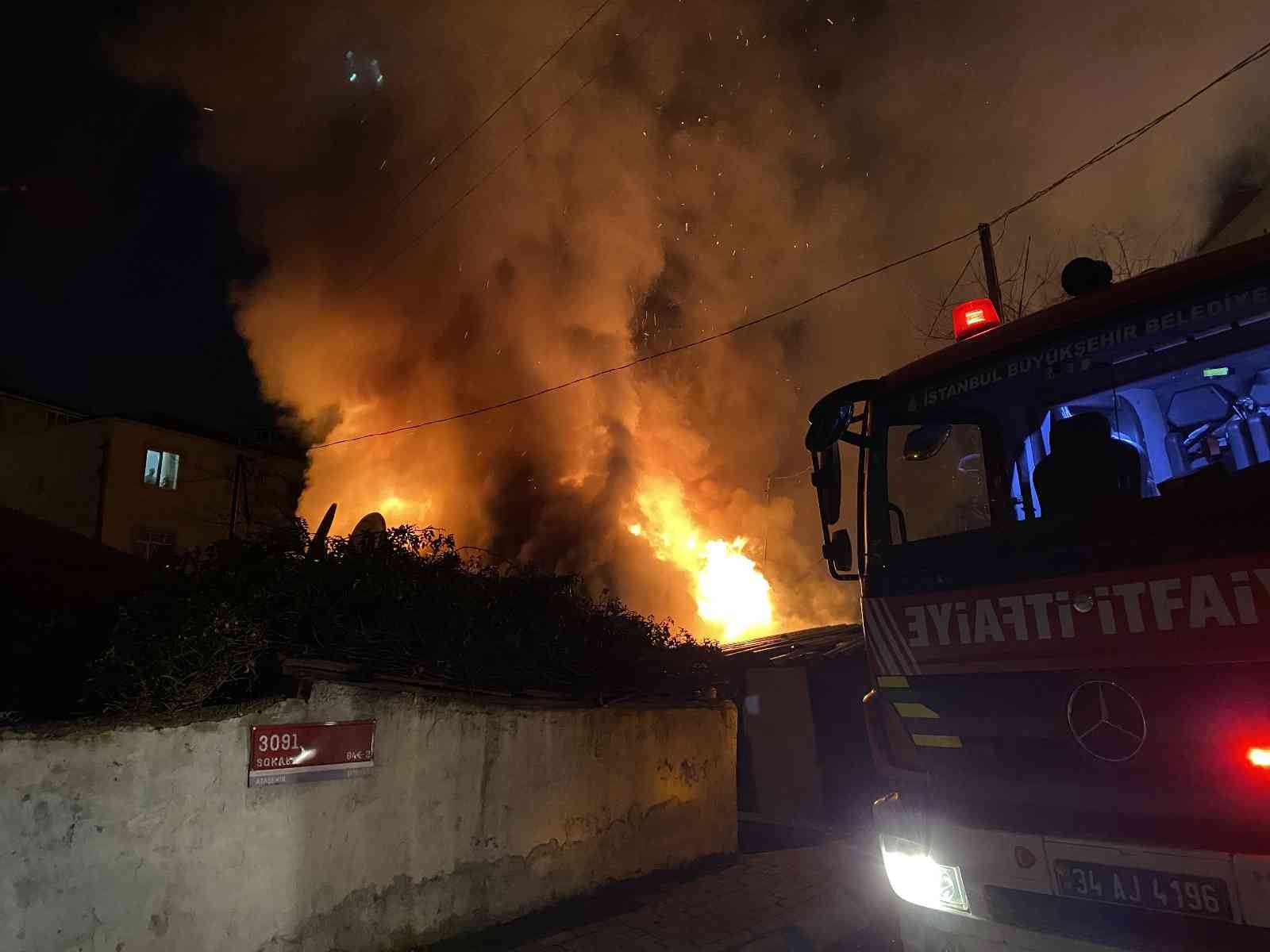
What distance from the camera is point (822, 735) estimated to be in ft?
37.9

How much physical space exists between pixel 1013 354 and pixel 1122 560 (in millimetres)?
1369

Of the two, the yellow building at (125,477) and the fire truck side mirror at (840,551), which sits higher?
the yellow building at (125,477)

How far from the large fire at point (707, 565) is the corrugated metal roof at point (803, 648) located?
8.18 m

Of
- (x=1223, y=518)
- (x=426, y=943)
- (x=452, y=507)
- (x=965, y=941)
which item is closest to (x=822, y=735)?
Result: (x=426, y=943)

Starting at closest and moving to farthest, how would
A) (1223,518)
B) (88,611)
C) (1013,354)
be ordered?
(1223,518)
(1013,354)
(88,611)

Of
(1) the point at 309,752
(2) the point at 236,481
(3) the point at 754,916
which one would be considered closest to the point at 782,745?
(3) the point at 754,916

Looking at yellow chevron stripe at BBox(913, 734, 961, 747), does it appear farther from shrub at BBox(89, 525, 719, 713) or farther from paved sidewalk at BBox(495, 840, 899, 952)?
shrub at BBox(89, 525, 719, 713)

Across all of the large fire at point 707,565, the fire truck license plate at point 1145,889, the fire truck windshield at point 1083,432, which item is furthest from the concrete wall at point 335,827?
the large fire at point 707,565

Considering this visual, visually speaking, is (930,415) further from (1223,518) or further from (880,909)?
(880,909)

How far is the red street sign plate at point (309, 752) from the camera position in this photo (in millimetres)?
4211

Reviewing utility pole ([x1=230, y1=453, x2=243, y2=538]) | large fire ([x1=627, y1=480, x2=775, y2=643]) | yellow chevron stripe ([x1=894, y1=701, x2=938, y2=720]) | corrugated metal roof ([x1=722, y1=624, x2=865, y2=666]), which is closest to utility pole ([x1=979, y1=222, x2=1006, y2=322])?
corrugated metal roof ([x1=722, y1=624, x2=865, y2=666])

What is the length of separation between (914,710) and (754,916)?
9.96 ft

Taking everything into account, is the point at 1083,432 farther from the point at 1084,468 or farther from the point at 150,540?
the point at 150,540

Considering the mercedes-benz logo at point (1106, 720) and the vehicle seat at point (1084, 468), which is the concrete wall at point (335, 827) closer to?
the mercedes-benz logo at point (1106, 720)
